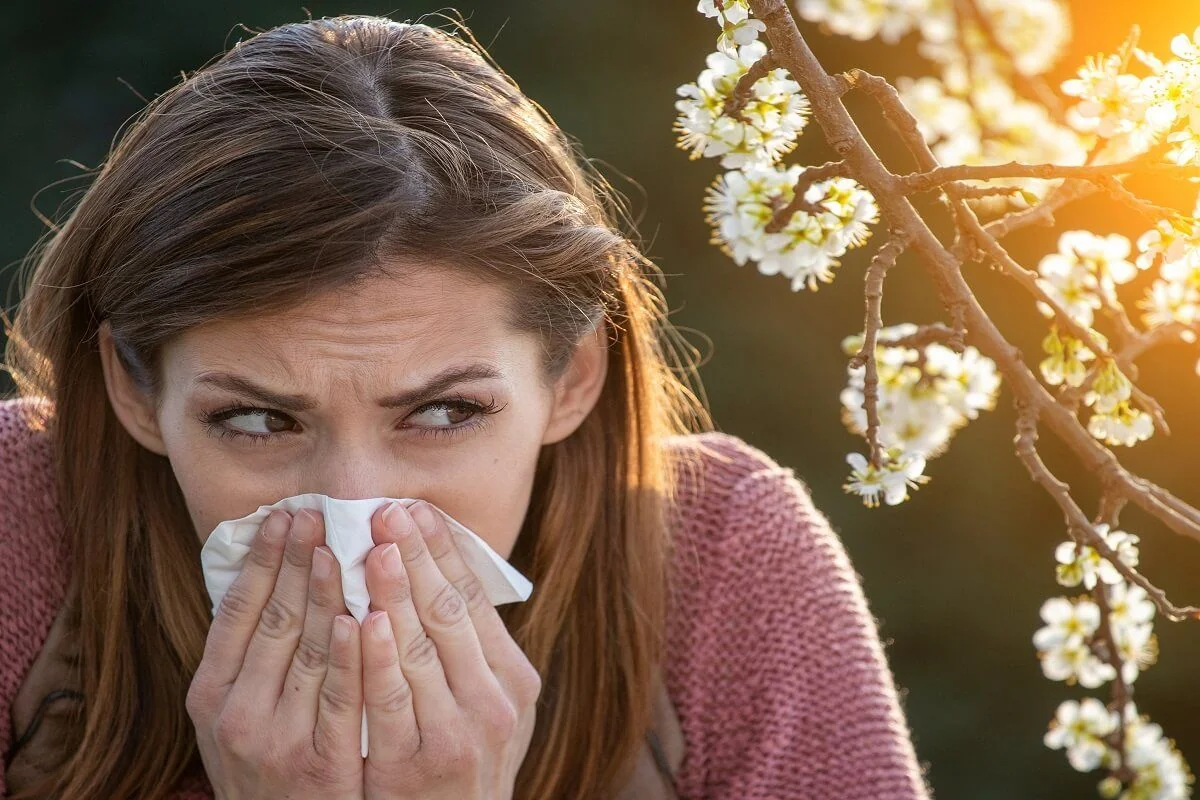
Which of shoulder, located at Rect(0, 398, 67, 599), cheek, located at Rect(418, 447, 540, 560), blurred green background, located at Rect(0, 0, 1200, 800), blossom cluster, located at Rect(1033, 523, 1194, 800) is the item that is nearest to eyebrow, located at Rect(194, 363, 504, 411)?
cheek, located at Rect(418, 447, 540, 560)

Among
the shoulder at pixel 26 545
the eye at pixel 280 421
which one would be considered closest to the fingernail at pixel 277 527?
the eye at pixel 280 421

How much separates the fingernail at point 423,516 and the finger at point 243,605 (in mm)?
127

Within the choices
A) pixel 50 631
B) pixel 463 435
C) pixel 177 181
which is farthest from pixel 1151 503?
pixel 50 631

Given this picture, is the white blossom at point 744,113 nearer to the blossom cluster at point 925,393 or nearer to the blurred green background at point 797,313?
the blossom cluster at point 925,393

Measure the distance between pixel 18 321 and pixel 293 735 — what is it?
70 centimetres

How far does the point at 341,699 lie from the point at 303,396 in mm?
314

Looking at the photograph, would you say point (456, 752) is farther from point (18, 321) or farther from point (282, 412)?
point (18, 321)

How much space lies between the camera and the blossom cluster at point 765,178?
49.1 inches

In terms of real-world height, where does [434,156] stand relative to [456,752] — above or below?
above

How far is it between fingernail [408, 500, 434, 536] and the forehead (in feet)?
0.46

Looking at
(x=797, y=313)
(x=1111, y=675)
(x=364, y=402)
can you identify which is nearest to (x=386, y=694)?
(x=364, y=402)

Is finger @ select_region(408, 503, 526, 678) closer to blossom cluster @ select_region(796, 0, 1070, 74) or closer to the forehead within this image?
the forehead

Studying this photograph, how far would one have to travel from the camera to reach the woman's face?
4.44 ft

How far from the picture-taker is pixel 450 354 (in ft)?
4.56
